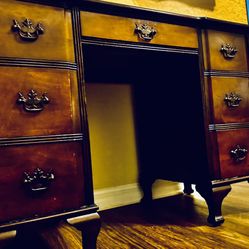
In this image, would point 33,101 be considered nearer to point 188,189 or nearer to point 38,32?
point 38,32

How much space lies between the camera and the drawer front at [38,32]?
2.27ft

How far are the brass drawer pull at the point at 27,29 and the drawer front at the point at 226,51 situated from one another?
24.2 inches

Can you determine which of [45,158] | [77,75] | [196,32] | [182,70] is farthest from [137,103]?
[45,158]

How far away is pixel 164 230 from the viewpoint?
3.16 feet

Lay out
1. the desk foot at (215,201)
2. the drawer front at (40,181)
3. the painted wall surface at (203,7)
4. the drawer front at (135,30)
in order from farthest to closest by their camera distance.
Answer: the painted wall surface at (203,7), the desk foot at (215,201), the drawer front at (135,30), the drawer front at (40,181)

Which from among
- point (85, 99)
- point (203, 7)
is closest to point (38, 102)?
point (85, 99)

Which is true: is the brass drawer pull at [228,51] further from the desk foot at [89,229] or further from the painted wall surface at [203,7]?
the desk foot at [89,229]

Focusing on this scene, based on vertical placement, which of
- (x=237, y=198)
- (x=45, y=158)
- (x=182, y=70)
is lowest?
(x=237, y=198)

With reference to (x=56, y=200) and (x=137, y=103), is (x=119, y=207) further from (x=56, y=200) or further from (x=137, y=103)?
(x=56, y=200)

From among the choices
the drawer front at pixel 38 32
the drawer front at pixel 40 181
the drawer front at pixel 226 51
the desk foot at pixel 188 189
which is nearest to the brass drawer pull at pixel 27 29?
the drawer front at pixel 38 32

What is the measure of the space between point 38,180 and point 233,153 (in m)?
0.71

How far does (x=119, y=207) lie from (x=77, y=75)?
2.47 feet

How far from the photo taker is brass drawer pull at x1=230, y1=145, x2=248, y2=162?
1.03 meters

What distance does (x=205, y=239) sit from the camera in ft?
2.80
